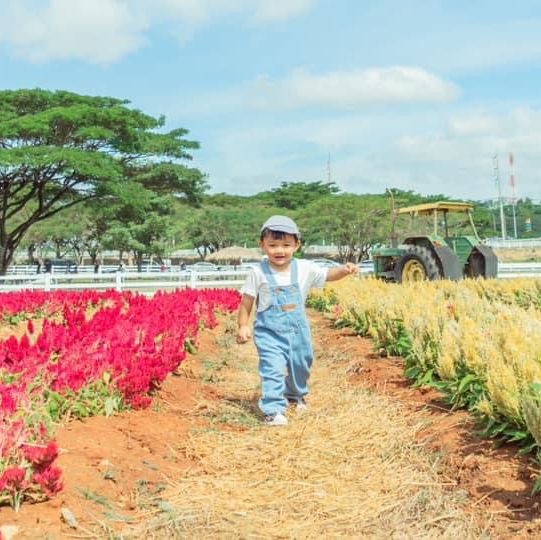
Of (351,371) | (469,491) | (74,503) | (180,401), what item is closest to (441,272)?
(351,371)

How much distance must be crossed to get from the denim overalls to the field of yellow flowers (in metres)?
0.94

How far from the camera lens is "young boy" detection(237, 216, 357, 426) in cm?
448

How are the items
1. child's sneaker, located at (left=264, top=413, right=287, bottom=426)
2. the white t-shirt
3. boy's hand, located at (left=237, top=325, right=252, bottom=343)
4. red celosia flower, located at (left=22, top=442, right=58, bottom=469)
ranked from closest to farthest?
1. red celosia flower, located at (left=22, top=442, right=58, bottom=469)
2. child's sneaker, located at (left=264, top=413, right=287, bottom=426)
3. boy's hand, located at (left=237, top=325, right=252, bottom=343)
4. the white t-shirt

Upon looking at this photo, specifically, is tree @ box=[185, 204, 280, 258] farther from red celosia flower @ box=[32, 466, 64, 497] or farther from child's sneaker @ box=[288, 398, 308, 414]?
red celosia flower @ box=[32, 466, 64, 497]

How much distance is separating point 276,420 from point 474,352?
1289mm

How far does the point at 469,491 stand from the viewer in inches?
120

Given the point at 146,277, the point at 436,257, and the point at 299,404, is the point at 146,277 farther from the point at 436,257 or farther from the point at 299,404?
the point at 299,404

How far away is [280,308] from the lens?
15.0 feet

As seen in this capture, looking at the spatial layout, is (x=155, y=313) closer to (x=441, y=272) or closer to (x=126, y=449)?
(x=126, y=449)

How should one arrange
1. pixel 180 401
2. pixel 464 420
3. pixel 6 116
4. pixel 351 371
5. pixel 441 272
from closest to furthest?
pixel 464 420
pixel 180 401
pixel 351 371
pixel 441 272
pixel 6 116

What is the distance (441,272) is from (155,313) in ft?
26.5

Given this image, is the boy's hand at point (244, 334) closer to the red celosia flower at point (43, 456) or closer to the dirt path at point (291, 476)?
the dirt path at point (291, 476)

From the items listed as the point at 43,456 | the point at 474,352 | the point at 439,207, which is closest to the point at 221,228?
the point at 439,207

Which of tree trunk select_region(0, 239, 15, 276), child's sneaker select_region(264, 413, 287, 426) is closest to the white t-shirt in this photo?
child's sneaker select_region(264, 413, 287, 426)
